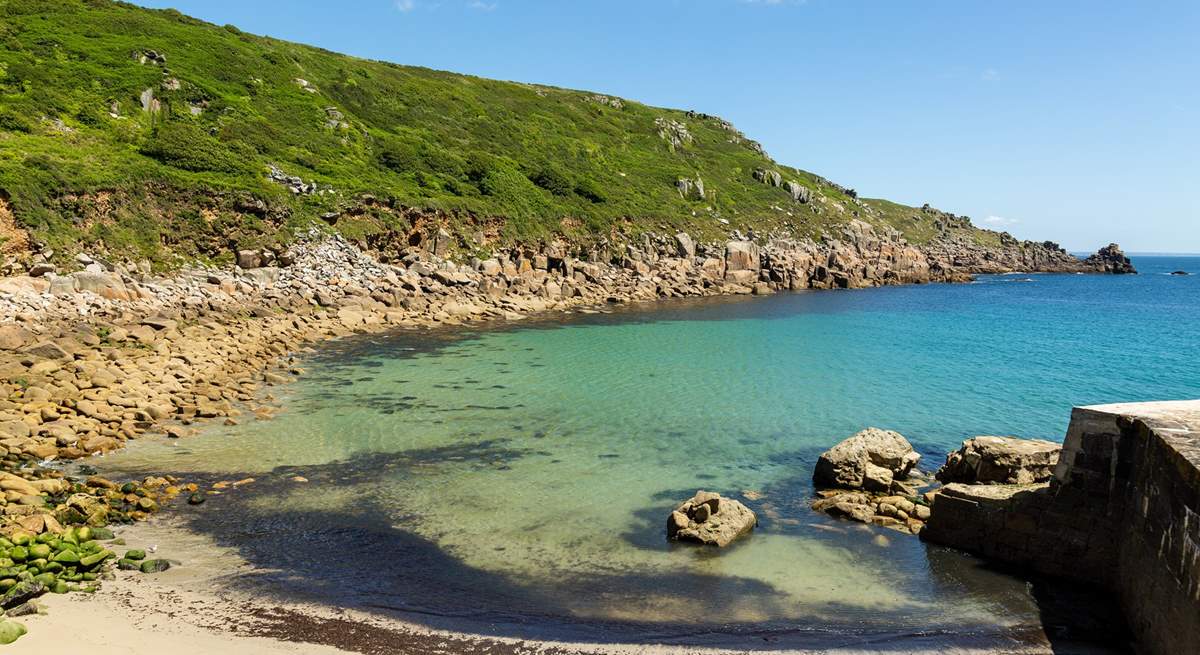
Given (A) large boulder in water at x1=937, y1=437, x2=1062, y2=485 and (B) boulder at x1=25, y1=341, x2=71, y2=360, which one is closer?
(A) large boulder in water at x1=937, y1=437, x2=1062, y2=485

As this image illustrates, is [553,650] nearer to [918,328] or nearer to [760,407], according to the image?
[760,407]

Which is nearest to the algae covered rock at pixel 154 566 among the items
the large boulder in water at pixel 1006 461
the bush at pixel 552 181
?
the large boulder in water at pixel 1006 461

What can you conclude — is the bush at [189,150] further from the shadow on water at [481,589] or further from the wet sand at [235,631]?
the wet sand at [235,631]

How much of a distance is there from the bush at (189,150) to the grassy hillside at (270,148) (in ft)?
0.39

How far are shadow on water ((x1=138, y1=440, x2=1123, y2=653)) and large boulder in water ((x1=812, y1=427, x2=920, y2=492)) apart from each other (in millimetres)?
2551

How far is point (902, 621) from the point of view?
10.1 m

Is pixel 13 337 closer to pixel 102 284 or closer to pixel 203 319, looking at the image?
pixel 102 284

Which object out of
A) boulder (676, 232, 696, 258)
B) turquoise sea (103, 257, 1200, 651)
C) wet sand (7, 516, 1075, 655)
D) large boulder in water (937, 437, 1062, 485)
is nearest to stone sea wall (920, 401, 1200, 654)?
turquoise sea (103, 257, 1200, 651)

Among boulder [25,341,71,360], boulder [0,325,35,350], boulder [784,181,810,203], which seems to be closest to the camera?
boulder [25,341,71,360]

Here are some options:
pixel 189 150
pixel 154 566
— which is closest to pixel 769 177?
pixel 189 150

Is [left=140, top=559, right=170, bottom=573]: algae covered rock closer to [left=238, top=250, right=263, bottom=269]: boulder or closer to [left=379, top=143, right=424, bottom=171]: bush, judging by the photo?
[left=238, top=250, right=263, bottom=269]: boulder

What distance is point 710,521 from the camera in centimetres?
1280

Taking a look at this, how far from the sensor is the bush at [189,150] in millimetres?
39375

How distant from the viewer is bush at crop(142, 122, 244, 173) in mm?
39375
